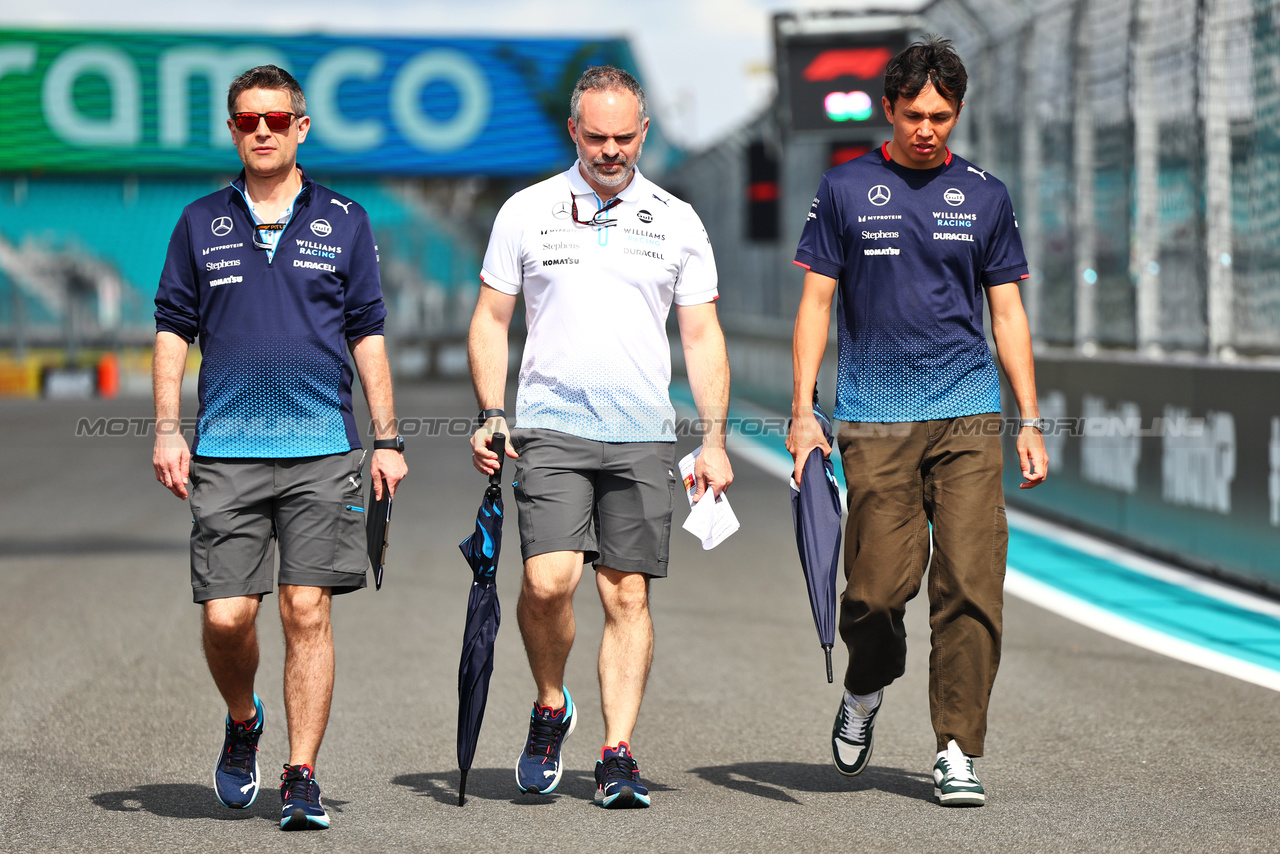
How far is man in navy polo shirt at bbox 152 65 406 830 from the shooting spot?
4.91 m

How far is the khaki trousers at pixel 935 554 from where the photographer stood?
512 cm

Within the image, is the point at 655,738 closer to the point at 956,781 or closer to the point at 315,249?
the point at 956,781

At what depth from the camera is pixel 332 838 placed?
4664 mm

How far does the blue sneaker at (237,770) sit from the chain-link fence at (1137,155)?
600 centimetres

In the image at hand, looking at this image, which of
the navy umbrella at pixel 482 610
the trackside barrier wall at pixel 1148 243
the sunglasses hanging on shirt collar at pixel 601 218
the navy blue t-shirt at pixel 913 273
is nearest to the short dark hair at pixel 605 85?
the sunglasses hanging on shirt collar at pixel 601 218

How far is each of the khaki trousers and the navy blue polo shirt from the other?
5.15 ft

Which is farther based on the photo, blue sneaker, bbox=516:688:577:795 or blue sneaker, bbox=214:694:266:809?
blue sneaker, bbox=516:688:577:795

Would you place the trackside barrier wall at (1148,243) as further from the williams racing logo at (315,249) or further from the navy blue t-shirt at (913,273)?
the williams racing logo at (315,249)

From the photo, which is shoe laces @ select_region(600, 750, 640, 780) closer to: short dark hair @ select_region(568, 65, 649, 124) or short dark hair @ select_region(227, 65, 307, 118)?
short dark hair @ select_region(568, 65, 649, 124)

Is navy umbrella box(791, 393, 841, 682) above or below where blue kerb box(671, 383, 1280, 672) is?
above

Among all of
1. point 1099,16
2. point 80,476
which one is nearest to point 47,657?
point 1099,16

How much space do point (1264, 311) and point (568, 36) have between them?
2898cm

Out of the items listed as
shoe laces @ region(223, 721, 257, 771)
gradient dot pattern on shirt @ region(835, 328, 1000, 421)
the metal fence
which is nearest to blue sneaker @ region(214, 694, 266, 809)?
shoe laces @ region(223, 721, 257, 771)

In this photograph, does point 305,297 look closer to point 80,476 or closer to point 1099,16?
point 1099,16
